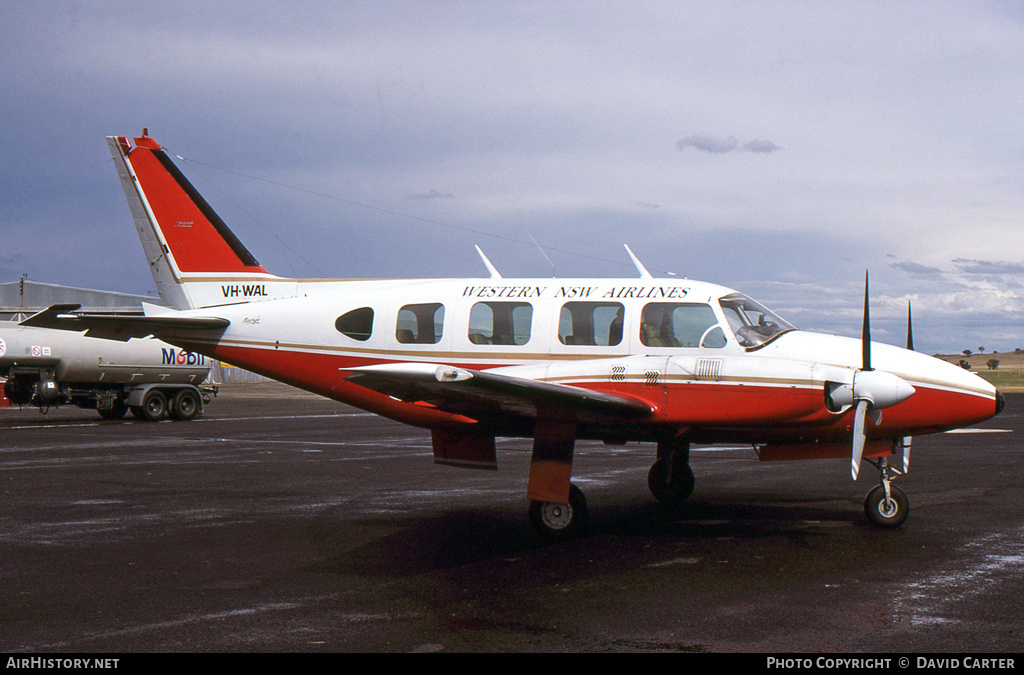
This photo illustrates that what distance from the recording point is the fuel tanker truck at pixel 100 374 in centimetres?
2933

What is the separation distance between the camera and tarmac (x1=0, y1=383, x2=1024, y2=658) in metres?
6.09

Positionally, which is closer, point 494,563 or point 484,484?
point 494,563

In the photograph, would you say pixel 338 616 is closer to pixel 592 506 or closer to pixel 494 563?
pixel 494 563

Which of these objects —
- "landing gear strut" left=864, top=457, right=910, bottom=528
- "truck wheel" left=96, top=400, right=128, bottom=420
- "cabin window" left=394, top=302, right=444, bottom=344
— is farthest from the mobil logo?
"landing gear strut" left=864, top=457, right=910, bottom=528

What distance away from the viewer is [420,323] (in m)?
11.1

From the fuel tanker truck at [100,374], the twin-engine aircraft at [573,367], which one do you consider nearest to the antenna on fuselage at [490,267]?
the twin-engine aircraft at [573,367]

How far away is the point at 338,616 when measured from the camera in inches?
260

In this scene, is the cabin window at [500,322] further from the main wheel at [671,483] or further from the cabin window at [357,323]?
the main wheel at [671,483]

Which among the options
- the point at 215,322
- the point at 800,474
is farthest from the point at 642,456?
the point at 215,322

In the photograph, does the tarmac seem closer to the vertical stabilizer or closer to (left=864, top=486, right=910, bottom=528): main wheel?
(left=864, top=486, right=910, bottom=528): main wheel

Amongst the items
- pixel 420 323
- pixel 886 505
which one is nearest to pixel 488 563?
pixel 420 323

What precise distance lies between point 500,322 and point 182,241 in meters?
5.84

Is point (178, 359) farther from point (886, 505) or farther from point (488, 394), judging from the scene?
point (886, 505)
